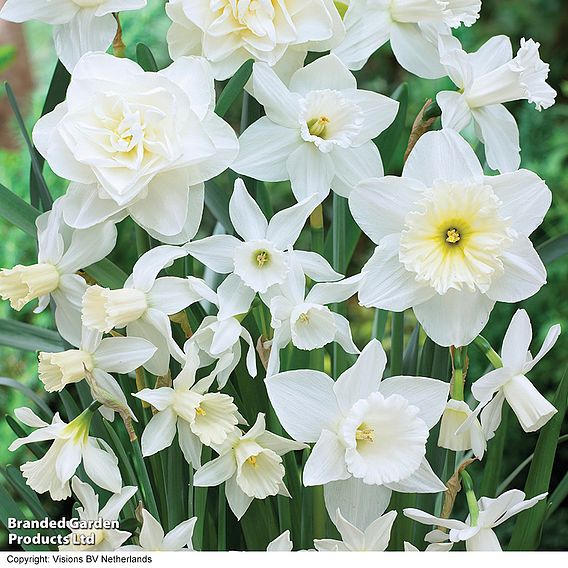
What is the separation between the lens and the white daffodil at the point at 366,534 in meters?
0.52

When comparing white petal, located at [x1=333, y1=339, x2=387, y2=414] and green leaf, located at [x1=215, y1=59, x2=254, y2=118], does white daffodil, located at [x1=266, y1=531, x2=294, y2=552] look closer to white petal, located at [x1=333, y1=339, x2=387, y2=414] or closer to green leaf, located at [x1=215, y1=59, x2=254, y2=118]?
white petal, located at [x1=333, y1=339, x2=387, y2=414]

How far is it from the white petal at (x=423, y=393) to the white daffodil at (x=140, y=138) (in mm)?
166

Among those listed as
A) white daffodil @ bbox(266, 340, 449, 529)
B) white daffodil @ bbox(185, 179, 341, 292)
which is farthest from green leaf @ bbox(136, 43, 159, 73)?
white daffodil @ bbox(266, 340, 449, 529)

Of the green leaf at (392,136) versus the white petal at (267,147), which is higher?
the white petal at (267,147)

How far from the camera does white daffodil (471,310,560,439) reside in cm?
52

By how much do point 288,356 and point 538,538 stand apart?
24 centimetres

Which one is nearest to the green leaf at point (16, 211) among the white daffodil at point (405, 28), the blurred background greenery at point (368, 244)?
the white daffodil at point (405, 28)

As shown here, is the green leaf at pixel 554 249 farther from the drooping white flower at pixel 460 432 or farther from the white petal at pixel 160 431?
the white petal at pixel 160 431

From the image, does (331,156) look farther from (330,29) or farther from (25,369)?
(25,369)

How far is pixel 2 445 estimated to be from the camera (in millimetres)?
1579

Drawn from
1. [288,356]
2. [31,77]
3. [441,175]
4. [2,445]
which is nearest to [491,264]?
[441,175]

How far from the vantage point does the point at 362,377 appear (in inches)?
20.3

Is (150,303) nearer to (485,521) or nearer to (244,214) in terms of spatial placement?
(244,214)

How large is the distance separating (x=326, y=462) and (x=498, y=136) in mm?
247
